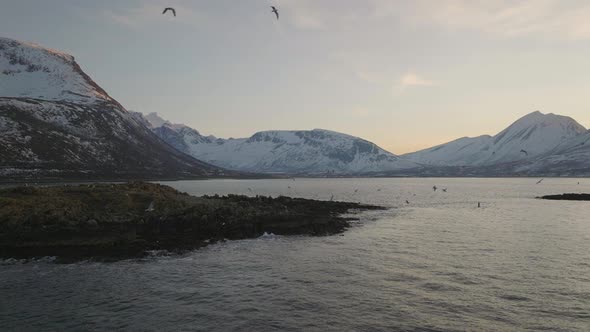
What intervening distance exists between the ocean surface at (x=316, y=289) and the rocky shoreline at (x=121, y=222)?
163 inches

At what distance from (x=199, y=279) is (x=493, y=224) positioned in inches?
2245

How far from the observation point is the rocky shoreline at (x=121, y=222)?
4584 centimetres

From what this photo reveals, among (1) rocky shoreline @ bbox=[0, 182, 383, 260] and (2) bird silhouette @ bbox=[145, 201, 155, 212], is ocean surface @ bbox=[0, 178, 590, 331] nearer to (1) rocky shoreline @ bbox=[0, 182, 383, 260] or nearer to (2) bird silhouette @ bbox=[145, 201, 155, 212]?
(1) rocky shoreline @ bbox=[0, 182, 383, 260]

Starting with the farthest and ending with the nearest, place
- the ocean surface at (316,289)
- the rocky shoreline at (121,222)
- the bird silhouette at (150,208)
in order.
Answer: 1. the bird silhouette at (150,208)
2. the rocky shoreline at (121,222)
3. the ocean surface at (316,289)

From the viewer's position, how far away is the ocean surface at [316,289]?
25.6 meters

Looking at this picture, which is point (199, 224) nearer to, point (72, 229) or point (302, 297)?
point (72, 229)

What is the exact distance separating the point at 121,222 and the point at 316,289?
121 ft

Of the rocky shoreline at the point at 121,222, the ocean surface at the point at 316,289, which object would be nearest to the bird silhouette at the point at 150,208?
the rocky shoreline at the point at 121,222

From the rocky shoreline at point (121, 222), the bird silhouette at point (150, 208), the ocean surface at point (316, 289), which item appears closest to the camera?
the ocean surface at point (316, 289)

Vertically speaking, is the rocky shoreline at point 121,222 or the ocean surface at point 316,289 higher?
the rocky shoreline at point 121,222

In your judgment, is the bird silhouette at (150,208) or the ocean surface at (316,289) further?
the bird silhouette at (150,208)

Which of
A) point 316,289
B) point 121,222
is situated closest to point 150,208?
point 121,222

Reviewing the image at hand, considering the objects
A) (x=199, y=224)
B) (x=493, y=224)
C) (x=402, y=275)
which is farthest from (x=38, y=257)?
(x=493, y=224)

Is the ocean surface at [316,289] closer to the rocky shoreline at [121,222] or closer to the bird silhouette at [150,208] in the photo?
the rocky shoreline at [121,222]
